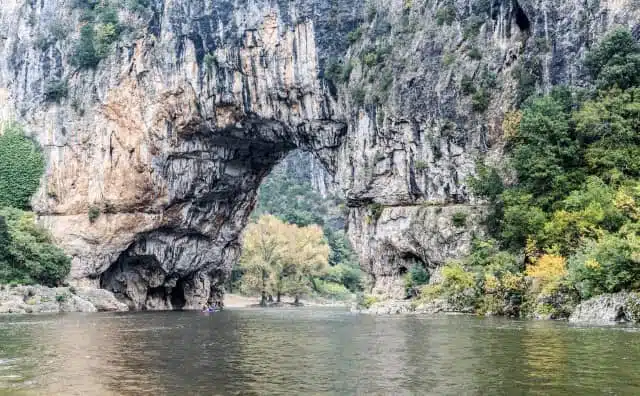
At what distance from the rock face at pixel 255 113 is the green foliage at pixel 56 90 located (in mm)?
400

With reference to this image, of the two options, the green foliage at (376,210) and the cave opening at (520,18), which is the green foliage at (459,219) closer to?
the green foliage at (376,210)

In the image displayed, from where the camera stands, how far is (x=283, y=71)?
53.2 m

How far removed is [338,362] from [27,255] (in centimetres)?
4269

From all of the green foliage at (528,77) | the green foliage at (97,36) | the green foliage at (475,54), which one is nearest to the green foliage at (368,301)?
the green foliage at (528,77)

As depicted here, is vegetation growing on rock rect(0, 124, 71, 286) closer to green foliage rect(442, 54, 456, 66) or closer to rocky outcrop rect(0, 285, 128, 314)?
rocky outcrop rect(0, 285, 128, 314)

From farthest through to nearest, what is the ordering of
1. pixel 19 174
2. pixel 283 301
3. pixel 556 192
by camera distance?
pixel 283 301 → pixel 19 174 → pixel 556 192

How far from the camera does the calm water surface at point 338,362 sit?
14188mm

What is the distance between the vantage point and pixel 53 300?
52.7m

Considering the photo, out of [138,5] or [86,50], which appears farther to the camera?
[86,50]

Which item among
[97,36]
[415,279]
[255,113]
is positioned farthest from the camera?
[97,36]

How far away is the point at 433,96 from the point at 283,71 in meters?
11.6

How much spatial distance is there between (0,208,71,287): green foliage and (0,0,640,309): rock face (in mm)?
2439

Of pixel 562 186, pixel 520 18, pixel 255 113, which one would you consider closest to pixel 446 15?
pixel 520 18

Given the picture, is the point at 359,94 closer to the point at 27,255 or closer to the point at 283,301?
the point at 27,255
